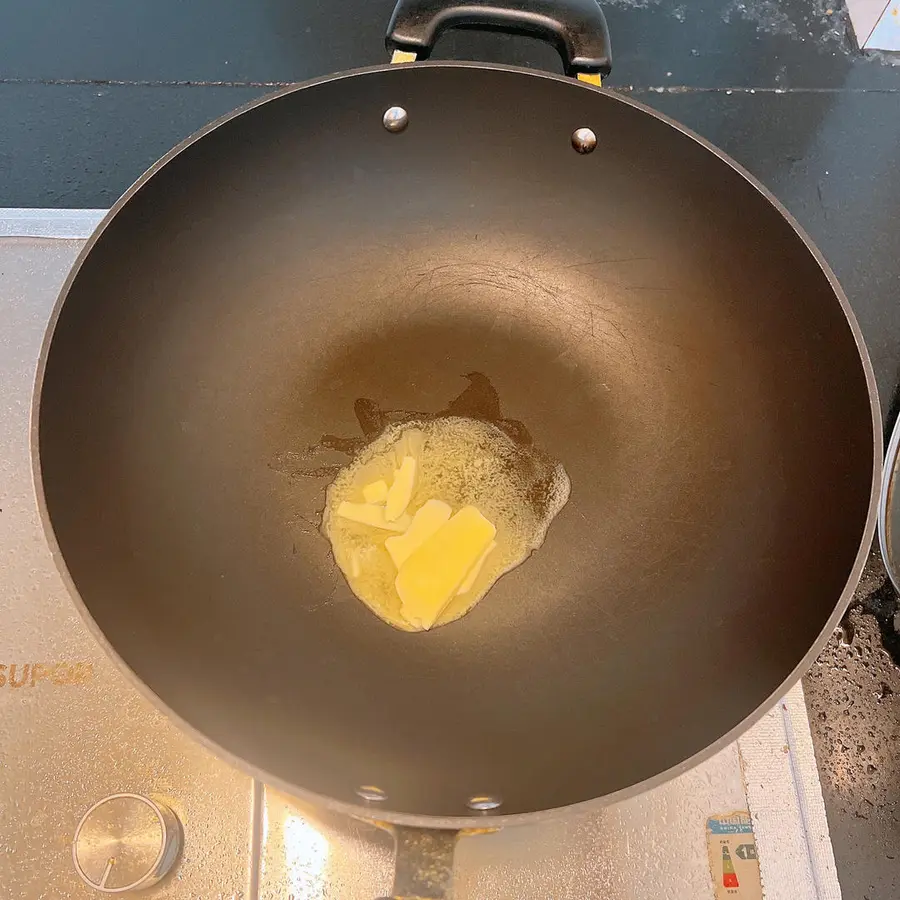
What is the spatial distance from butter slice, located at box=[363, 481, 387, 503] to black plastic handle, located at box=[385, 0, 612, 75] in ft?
1.40

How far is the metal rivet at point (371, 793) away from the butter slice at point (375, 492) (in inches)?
11.2

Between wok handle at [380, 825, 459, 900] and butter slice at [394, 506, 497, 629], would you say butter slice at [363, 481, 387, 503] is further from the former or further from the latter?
wok handle at [380, 825, 459, 900]

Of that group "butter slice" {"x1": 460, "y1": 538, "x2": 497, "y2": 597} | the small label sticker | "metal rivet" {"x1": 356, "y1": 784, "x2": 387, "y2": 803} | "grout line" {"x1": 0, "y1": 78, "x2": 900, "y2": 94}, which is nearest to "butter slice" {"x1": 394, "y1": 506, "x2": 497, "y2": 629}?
"butter slice" {"x1": 460, "y1": 538, "x2": 497, "y2": 597}

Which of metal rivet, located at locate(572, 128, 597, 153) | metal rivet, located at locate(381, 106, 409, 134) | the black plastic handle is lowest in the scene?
metal rivet, located at locate(572, 128, 597, 153)

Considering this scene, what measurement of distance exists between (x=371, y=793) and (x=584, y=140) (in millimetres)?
645

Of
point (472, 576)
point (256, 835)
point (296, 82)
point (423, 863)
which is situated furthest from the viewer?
point (296, 82)

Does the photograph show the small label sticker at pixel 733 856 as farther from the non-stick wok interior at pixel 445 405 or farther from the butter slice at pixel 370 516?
the butter slice at pixel 370 516

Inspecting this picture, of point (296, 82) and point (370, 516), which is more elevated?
point (296, 82)

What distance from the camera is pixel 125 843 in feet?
2.00

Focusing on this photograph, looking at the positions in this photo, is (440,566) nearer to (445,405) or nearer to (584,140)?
(445,405)

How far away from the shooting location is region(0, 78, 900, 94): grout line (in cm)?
101

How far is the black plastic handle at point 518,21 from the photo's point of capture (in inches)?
27.1

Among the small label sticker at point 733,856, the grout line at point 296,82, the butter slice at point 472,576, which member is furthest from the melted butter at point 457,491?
the grout line at point 296,82

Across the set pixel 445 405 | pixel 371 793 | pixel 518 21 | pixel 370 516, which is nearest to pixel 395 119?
pixel 518 21
